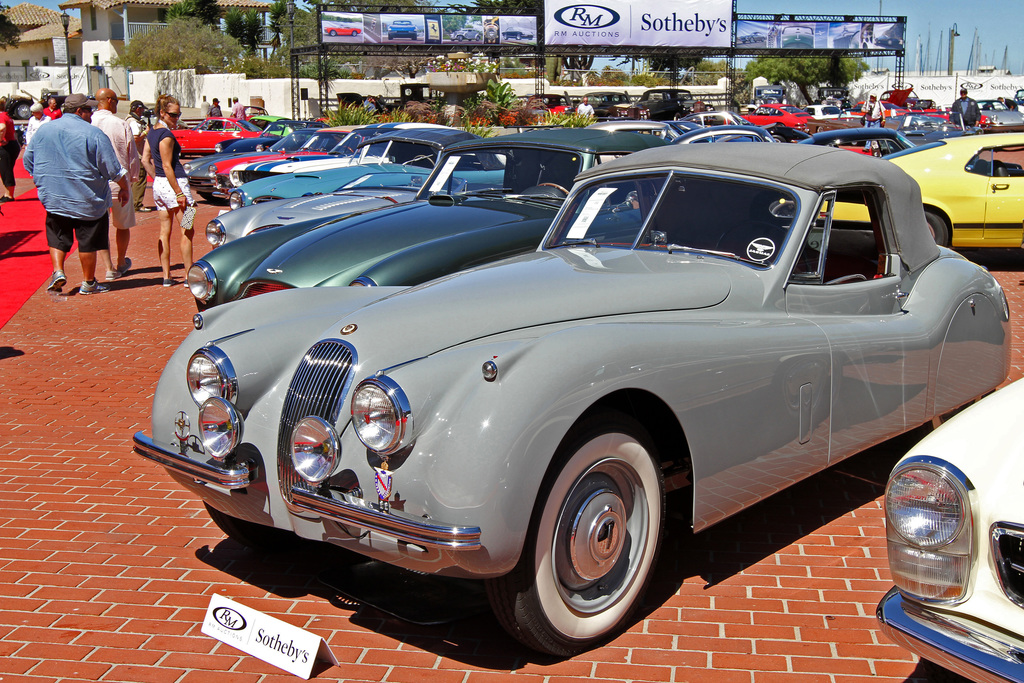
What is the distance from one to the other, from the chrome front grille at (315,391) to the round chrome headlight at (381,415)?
17 cm

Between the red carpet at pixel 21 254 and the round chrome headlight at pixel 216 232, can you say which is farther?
the red carpet at pixel 21 254

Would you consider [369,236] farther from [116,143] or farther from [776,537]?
[116,143]

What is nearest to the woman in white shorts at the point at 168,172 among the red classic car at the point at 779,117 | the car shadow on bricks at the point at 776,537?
the car shadow on bricks at the point at 776,537

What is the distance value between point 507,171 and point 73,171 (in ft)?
14.1

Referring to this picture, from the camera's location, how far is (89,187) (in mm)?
8633

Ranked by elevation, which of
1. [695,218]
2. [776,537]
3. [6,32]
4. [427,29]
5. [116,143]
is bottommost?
[776,537]

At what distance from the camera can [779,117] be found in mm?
34688

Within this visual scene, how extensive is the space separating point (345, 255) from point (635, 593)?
9.69ft

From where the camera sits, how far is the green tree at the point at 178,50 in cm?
5531

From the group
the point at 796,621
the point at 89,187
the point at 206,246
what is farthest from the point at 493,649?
the point at 206,246

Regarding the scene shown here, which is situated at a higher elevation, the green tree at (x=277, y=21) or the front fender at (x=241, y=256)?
the green tree at (x=277, y=21)

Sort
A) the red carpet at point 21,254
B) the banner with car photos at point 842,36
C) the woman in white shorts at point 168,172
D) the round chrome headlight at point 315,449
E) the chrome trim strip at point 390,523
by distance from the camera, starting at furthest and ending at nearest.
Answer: the banner with car photos at point 842,36, the red carpet at point 21,254, the woman in white shorts at point 168,172, the round chrome headlight at point 315,449, the chrome trim strip at point 390,523

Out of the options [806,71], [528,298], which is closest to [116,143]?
[528,298]

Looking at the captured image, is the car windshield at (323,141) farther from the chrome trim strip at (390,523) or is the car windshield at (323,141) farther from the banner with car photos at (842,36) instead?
the banner with car photos at (842,36)
